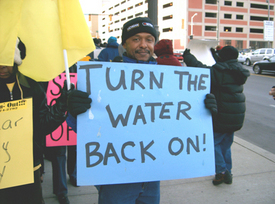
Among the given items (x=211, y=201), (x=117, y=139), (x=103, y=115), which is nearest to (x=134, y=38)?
(x=103, y=115)

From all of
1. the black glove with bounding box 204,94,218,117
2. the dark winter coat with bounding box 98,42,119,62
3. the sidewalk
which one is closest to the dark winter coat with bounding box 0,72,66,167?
the black glove with bounding box 204,94,218,117

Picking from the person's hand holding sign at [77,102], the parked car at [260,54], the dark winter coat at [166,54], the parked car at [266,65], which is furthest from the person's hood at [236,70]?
the parked car at [260,54]

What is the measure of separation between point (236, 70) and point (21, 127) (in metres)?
2.83

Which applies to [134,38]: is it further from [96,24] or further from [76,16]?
[96,24]

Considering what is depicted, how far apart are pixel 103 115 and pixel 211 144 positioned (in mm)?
852

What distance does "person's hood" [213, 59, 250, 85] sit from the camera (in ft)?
10.9

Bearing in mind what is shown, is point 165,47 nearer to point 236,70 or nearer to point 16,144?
point 236,70

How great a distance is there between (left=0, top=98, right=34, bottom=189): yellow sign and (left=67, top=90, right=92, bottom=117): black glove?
1.25ft

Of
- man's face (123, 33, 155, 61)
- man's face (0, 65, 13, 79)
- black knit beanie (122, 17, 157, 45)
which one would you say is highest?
black knit beanie (122, 17, 157, 45)

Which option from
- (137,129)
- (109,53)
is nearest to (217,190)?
(137,129)

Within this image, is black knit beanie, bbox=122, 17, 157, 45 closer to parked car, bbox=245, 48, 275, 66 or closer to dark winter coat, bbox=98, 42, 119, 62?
dark winter coat, bbox=98, 42, 119, 62

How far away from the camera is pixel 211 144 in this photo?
5.99 feet

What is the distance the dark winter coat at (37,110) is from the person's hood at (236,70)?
2465 millimetres

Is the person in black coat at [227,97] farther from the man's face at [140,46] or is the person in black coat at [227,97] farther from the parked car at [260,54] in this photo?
the parked car at [260,54]
